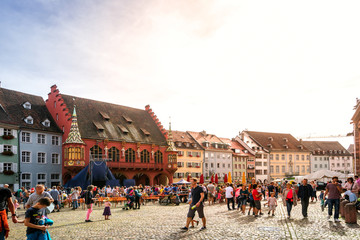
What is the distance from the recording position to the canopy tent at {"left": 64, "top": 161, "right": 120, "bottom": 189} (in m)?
36.8

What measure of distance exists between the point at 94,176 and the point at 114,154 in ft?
35.1

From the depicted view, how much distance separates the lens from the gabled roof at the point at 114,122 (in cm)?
4878

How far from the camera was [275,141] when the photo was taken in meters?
88.4

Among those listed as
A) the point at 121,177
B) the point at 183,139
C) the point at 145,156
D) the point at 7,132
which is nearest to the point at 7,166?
the point at 7,132

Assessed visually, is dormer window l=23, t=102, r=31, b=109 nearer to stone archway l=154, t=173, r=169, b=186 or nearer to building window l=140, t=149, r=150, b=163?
building window l=140, t=149, r=150, b=163

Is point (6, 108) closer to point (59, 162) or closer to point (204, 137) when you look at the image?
point (59, 162)

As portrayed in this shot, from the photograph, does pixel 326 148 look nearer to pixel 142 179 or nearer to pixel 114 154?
pixel 142 179

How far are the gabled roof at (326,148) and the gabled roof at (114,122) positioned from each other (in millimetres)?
54503

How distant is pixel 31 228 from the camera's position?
7.82 metres

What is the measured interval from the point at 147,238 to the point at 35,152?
115 feet

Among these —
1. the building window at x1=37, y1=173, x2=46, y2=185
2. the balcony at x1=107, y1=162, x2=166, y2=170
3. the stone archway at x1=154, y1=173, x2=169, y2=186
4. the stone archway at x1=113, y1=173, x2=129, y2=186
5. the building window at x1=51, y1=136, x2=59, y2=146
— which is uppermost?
the building window at x1=51, y1=136, x2=59, y2=146

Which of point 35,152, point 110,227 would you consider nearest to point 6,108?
point 35,152

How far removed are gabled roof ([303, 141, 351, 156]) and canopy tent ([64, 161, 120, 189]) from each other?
70.1 meters

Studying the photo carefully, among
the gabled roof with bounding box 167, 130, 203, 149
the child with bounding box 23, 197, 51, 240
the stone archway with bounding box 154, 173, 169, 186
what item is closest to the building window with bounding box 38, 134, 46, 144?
the stone archway with bounding box 154, 173, 169, 186
